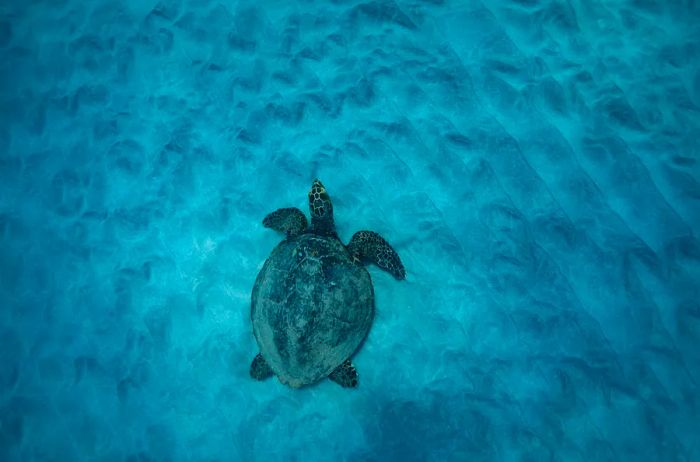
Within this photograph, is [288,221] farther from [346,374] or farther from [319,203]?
[346,374]

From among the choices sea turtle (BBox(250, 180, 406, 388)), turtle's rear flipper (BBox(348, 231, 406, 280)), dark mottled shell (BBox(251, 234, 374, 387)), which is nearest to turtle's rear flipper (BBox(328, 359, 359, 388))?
sea turtle (BBox(250, 180, 406, 388))

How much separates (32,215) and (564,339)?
5.52 m

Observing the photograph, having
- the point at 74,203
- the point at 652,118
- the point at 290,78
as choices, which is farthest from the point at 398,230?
the point at 74,203

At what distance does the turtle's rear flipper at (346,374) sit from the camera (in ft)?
10.4

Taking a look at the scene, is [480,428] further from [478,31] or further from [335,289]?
[478,31]

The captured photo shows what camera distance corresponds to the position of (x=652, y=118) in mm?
3283

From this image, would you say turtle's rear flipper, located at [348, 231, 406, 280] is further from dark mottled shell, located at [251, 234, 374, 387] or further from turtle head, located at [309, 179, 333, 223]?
turtle head, located at [309, 179, 333, 223]

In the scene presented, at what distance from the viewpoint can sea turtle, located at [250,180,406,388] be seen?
2.86 metres

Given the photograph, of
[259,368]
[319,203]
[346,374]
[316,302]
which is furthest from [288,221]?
[346,374]

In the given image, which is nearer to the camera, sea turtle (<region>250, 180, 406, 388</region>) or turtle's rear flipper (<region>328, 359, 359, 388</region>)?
sea turtle (<region>250, 180, 406, 388</region>)

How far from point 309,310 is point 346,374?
2.46ft

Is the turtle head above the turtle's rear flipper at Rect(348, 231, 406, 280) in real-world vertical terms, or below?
above

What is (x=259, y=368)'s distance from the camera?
3318 millimetres

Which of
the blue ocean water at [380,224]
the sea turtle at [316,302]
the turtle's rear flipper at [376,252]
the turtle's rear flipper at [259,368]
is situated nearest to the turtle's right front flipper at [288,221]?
the sea turtle at [316,302]
